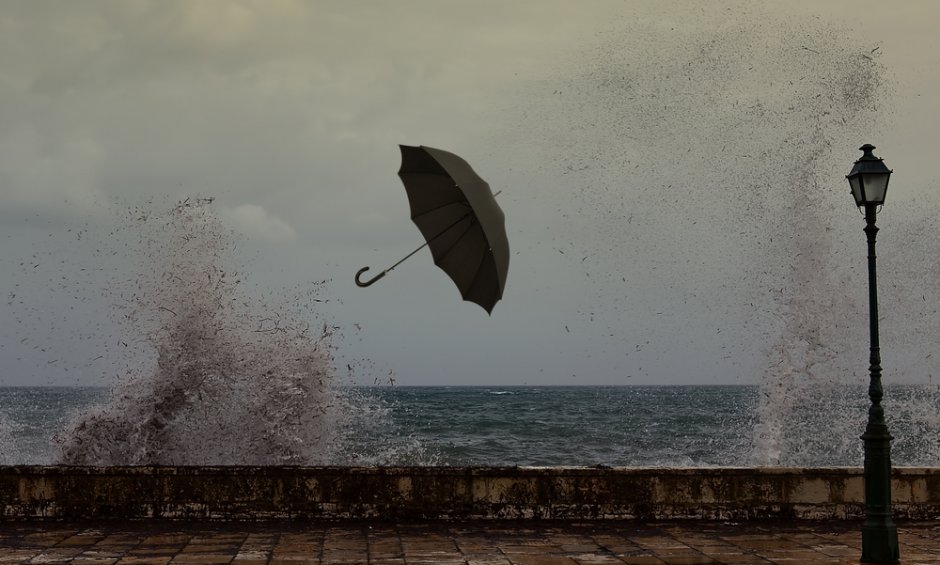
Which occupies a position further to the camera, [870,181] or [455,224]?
[455,224]

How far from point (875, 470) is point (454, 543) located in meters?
3.28

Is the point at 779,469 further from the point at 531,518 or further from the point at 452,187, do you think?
the point at 452,187

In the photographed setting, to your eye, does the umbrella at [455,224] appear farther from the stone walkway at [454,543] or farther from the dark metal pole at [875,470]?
the dark metal pole at [875,470]

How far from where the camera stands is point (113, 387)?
1489cm

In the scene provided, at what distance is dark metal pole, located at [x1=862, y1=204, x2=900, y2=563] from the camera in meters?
6.89

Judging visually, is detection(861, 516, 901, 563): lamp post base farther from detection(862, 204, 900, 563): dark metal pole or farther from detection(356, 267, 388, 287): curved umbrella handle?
detection(356, 267, 388, 287): curved umbrella handle

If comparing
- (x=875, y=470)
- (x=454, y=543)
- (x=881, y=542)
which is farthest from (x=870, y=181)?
(x=454, y=543)

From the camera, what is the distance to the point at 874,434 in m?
7.04

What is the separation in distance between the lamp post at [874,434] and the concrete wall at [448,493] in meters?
1.85

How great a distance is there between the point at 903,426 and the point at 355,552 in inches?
1957

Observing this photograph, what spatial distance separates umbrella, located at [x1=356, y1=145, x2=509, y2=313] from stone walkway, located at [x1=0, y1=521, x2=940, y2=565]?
6.62ft

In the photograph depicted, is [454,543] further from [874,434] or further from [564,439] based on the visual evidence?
[564,439]

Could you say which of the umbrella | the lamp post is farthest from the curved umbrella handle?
the lamp post

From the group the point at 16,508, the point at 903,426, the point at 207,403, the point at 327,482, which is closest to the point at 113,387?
the point at 207,403
